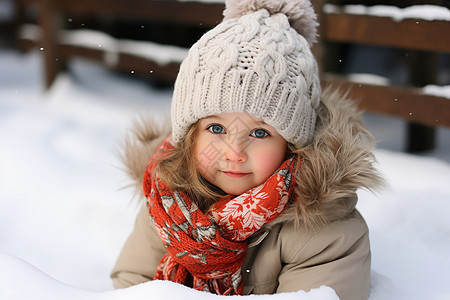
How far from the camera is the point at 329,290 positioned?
103cm

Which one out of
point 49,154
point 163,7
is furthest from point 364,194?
point 163,7

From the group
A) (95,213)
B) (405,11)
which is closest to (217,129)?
(95,213)

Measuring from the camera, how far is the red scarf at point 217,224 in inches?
44.7

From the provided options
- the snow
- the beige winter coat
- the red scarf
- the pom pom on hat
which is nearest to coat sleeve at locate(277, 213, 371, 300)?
the beige winter coat

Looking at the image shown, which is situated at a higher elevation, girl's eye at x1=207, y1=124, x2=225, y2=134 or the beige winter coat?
girl's eye at x1=207, y1=124, x2=225, y2=134

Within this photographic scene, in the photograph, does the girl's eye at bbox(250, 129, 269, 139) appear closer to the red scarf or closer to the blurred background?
the red scarf

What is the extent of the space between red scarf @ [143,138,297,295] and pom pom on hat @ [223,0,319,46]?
36cm

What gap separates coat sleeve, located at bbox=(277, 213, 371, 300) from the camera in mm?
1118

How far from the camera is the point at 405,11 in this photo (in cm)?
194

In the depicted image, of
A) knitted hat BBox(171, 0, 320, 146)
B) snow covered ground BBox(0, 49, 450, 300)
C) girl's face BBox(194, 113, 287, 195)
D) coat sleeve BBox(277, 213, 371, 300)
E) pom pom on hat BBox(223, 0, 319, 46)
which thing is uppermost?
pom pom on hat BBox(223, 0, 319, 46)

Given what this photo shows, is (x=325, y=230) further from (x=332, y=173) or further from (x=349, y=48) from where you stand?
(x=349, y=48)

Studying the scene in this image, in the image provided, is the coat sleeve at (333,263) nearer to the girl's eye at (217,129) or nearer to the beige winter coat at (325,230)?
the beige winter coat at (325,230)

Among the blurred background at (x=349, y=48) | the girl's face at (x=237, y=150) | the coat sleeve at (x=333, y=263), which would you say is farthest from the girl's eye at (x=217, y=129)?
the blurred background at (x=349, y=48)

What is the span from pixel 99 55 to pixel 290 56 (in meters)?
2.50
